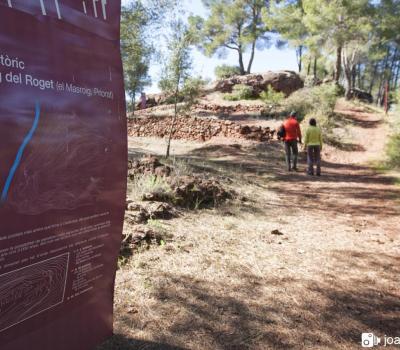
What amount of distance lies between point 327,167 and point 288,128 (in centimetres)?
246

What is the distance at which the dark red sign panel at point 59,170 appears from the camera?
161 centimetres

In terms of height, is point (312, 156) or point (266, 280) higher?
point (312, 156)

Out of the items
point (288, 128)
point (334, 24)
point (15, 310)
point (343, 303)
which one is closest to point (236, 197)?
point (343, 303)

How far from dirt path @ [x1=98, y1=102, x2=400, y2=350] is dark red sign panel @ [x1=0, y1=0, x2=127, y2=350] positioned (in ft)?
2.31

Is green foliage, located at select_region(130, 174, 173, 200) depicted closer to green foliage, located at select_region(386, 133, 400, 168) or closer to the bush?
green foliage, located at select_region(386, 133, 400, 168)

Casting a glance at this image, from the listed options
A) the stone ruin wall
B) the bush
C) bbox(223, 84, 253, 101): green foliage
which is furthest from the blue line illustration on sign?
the bush

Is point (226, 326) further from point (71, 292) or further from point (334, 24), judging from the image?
point (334, 24)

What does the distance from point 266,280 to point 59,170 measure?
8.22 feet

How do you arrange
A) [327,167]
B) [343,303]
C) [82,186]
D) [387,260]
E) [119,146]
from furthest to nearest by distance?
[327,167] < [387,260] < [343,303] < [119,146] < [82,186]

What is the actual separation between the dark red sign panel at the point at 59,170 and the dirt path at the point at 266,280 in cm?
70

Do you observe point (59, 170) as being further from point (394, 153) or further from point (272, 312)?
point (394, 153)

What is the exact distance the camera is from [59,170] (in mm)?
1824

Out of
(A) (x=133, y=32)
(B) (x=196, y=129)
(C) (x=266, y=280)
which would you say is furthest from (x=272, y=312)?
(B) (x=196, y=129)

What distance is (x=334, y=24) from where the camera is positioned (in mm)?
20031
